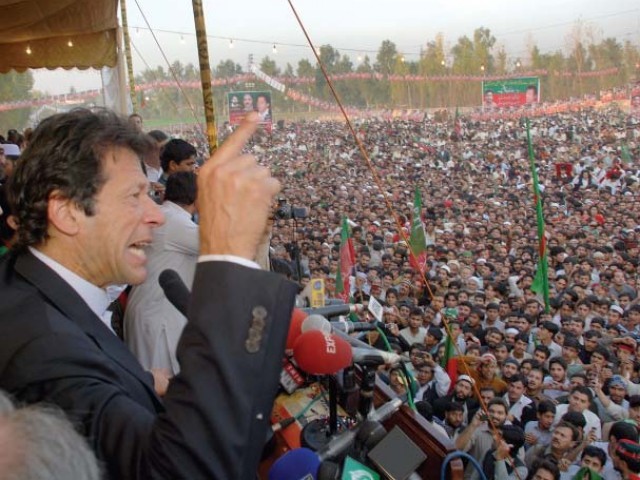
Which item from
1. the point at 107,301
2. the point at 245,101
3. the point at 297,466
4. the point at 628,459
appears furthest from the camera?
the point at 245,101

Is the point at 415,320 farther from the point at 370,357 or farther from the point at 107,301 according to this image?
the point at 107,301

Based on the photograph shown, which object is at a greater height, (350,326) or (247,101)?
(247,101)

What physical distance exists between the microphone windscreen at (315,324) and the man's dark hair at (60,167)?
62 cm

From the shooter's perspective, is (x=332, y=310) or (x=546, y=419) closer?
(x=332, y=310)

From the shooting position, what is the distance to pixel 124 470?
708mm

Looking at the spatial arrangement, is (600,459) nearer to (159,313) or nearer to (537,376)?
(537,376)

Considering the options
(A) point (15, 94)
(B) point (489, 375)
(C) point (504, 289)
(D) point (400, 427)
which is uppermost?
(A) point (15, 94)

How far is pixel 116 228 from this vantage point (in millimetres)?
963

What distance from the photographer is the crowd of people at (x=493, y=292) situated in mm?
3070

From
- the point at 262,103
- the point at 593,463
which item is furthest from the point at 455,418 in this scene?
the point at 262,103

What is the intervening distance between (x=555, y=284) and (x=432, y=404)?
4.15 meters

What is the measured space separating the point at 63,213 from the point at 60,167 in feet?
0.26

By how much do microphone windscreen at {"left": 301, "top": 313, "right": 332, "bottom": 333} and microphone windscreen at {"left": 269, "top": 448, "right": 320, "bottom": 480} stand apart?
0.28 m

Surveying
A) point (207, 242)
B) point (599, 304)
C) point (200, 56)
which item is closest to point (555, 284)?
point (599, 304)
